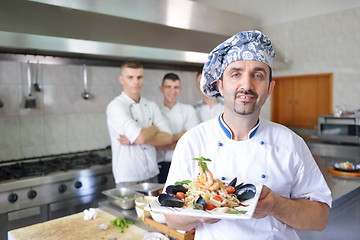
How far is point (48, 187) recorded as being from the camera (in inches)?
122

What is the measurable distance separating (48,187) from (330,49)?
4859mm

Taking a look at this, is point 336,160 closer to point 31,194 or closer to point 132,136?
point 132,136

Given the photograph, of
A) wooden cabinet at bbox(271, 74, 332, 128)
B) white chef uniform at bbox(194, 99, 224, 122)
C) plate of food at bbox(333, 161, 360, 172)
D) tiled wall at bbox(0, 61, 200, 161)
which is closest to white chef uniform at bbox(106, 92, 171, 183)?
white chef uniform at bbox(194, 99, 224, 122)

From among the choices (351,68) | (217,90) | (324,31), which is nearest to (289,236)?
(217,90)

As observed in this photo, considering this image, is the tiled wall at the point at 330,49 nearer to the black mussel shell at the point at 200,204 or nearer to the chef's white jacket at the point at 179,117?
the chef's white jacket at the point at 179,117

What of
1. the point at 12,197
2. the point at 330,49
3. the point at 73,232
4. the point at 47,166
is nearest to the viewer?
the point at 73,232

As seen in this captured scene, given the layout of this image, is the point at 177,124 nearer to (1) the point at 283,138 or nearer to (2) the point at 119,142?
(2) the point at 119,142

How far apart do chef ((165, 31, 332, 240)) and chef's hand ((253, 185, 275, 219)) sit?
A: 7cm

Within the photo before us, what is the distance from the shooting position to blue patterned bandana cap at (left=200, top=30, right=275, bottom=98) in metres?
1.20

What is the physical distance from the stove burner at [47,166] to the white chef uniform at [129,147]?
0.71 m

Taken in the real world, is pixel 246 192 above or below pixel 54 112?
below

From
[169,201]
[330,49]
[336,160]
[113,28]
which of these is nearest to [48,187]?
[113,28]

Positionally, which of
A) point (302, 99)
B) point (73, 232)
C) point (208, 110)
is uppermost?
point (302, 99)

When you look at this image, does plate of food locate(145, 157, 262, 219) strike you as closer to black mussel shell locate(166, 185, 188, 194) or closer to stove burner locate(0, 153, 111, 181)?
black mussel shell locate(166, 185, 188, 194)
